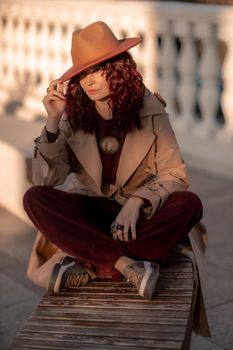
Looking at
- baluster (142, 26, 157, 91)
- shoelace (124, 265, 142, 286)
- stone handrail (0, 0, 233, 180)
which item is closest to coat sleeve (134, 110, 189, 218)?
shoelace (124, 265, 142, 286)

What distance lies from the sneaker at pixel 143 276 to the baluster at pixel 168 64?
413 centimetres

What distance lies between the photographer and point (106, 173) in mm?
3912

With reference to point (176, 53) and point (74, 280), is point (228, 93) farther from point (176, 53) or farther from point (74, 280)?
point (74, 280)

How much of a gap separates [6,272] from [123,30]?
3.30 metres

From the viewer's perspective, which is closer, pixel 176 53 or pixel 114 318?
pixel 114 318

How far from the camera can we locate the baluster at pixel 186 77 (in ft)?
24.0

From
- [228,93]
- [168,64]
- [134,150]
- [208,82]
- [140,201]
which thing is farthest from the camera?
[168,64]

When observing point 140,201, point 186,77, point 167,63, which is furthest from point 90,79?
point 167,63

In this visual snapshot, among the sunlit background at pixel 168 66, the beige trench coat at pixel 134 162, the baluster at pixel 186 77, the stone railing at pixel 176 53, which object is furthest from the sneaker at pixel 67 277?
the baluster at pixel 186 77

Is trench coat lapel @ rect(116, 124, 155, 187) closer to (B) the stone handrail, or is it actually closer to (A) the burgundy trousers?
(A) the burgundy trousers

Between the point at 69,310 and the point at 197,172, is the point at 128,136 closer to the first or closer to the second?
the point at 69,310

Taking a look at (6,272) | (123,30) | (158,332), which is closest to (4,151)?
(6,272)

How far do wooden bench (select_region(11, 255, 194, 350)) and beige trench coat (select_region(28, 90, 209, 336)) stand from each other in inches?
13.6

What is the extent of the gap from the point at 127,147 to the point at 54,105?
0.35 metres
